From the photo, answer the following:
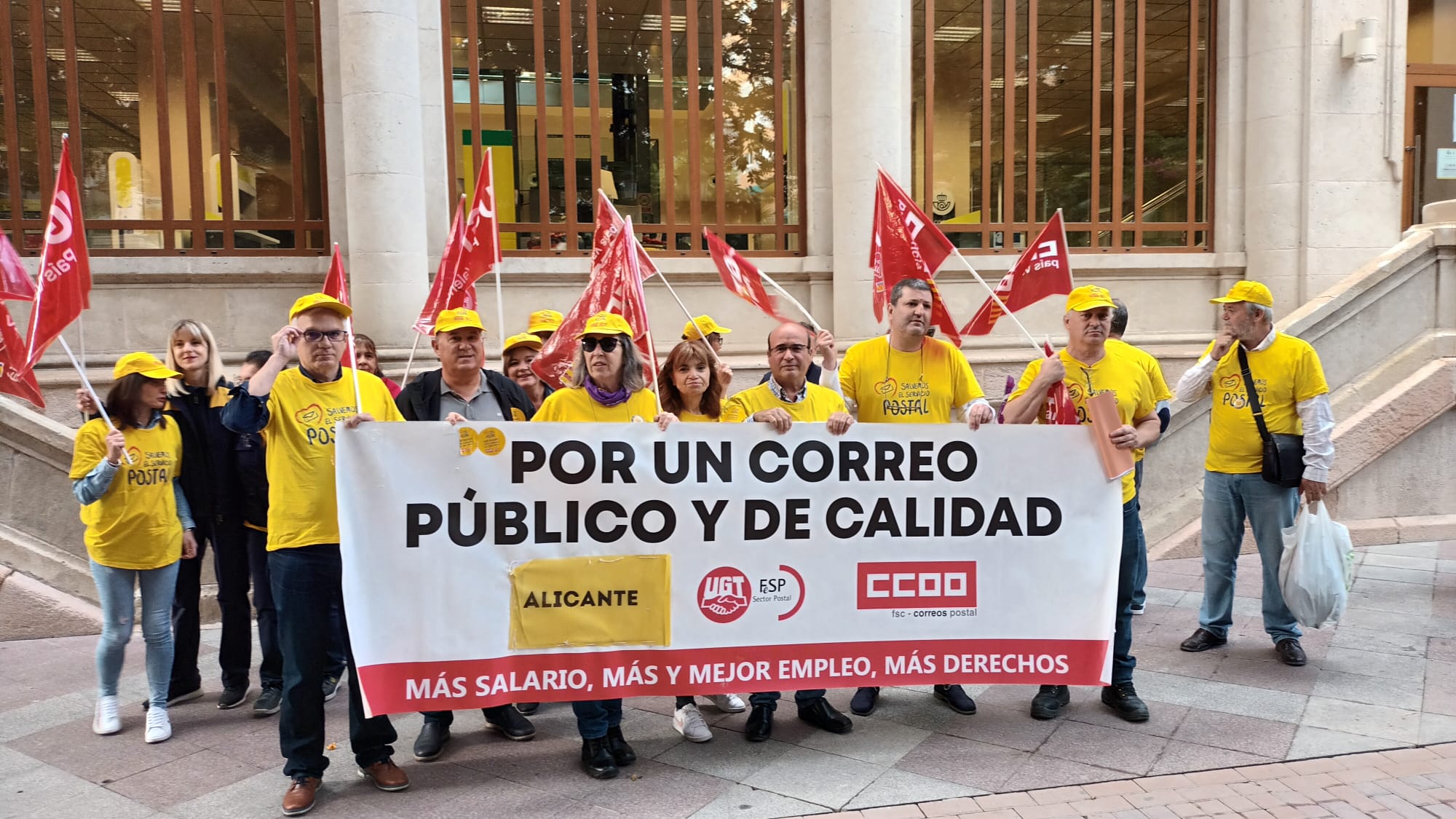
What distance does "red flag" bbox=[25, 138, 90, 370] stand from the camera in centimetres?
532

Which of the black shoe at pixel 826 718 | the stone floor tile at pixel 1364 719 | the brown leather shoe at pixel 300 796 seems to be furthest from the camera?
the black shoe at pixel 826 718

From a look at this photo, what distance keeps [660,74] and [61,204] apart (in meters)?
6.76

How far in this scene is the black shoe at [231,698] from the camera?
18.1ft

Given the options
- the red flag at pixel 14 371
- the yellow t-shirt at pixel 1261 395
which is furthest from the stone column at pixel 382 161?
the yellow t-shirt at pixel 1261 395

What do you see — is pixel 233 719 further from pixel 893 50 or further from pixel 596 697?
pixel 893 50

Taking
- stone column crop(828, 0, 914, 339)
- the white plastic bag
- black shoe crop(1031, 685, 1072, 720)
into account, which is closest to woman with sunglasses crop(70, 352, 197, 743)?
black shoe crop(1031, 685, 1072, 720)

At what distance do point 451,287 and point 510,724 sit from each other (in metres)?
2.85

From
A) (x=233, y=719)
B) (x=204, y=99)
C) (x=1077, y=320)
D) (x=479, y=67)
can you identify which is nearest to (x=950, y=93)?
(x=479, y=67)

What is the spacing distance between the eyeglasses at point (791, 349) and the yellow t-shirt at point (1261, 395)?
2.91 m

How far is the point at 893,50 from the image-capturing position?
10578 mm

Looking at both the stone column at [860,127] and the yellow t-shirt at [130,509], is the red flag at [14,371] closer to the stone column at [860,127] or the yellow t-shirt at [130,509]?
the yellow t-shirt at [130,509]

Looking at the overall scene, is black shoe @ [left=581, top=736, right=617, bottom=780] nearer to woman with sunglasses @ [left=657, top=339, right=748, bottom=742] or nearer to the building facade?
woman with sunglasses @ [left=657, top=339, right=748, bottom=742]

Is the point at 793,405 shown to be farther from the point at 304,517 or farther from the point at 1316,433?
the point at 1316,433

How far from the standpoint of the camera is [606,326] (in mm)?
4406
